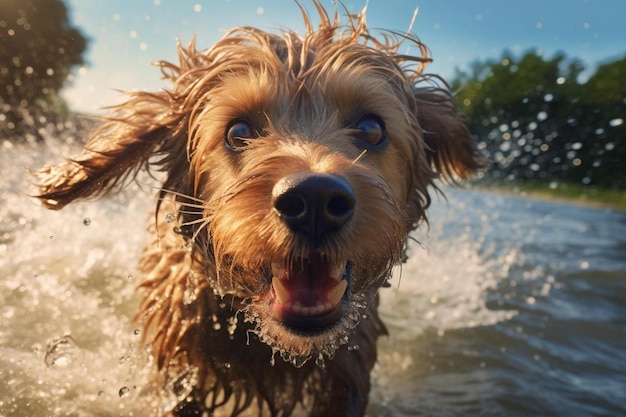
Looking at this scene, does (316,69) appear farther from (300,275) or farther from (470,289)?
(470,289)

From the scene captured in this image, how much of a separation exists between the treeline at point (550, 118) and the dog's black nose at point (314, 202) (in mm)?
12390

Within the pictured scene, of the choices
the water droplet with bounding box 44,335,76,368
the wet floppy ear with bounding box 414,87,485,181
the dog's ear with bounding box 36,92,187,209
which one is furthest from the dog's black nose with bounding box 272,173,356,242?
the water droplet with bounding box 44,335,76,368

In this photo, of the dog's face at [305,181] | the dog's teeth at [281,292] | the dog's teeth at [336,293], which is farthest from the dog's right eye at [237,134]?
the dog's teeth at [336,293]

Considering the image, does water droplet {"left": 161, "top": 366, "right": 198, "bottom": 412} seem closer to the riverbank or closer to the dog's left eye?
the dog's left eye

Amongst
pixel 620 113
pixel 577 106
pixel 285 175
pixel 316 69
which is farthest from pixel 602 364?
pixel 620 113

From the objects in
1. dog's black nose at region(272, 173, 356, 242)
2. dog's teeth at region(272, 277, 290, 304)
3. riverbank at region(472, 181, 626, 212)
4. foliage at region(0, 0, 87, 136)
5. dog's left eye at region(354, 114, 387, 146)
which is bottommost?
dog's teeth at region(272, 277, 290, 304)

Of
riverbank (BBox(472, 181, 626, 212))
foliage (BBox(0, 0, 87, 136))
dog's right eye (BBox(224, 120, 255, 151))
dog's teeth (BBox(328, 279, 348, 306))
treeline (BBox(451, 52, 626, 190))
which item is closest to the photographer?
dog's teeth (BBox(328, 279, 348, 306))

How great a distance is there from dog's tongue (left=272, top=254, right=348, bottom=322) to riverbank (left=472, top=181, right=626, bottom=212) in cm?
2542

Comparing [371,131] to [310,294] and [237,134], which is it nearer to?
[237,134]

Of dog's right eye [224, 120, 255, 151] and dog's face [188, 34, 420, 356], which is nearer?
dog's face [188, 34, 420, 356]

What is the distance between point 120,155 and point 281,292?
1615 millimetres

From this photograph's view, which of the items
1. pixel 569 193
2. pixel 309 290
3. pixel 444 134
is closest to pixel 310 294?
pixel 309 290

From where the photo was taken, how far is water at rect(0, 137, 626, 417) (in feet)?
13.0

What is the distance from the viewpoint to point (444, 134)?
430cm
